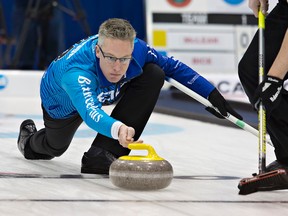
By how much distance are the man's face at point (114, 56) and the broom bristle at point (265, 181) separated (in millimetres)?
533

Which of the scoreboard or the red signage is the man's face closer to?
the scoreboard

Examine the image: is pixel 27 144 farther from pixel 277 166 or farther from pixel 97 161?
pixel 277 166

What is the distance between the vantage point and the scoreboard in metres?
7.29

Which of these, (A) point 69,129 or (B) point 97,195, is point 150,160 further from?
(A) point 69,129

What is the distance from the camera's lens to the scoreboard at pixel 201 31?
729 centimetres

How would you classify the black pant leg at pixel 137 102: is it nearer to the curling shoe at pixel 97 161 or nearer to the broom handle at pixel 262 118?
the curling shoe at pixel 97 161

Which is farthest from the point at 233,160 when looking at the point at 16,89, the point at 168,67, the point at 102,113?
the point at 16,89

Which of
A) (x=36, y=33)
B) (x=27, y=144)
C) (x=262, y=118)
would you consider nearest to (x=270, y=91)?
(x=262, y=118)

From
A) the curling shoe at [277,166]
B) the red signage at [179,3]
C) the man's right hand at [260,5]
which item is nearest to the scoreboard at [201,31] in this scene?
the red signage at [179,3]

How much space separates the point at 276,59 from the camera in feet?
8.34

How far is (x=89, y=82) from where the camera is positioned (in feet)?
8.67

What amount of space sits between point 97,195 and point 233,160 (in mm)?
1147

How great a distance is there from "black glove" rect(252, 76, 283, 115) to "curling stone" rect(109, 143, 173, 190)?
0.36m

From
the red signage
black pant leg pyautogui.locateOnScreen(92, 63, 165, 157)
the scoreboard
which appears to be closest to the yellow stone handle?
black pant leg pyautogui.locateOnScreen(92, 63, 165, 157)
